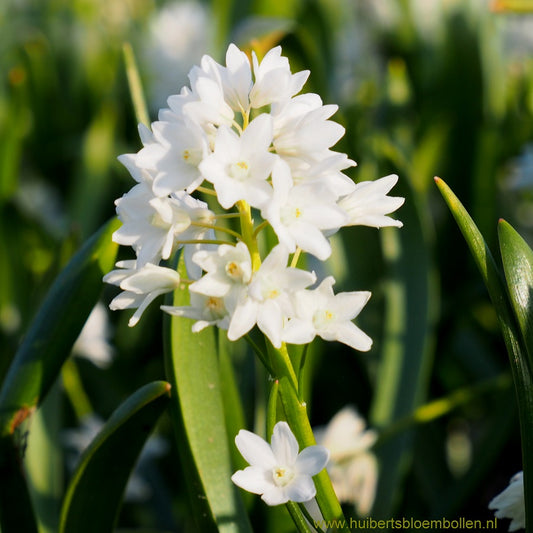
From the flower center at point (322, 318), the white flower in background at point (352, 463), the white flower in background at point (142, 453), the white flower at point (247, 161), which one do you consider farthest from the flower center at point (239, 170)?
the white flower in background at point (142, 453)

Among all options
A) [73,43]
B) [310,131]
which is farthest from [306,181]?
[73,43]

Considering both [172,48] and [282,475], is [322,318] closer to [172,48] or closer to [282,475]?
[282,475]

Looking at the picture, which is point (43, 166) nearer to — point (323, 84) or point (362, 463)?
point (323, 84)

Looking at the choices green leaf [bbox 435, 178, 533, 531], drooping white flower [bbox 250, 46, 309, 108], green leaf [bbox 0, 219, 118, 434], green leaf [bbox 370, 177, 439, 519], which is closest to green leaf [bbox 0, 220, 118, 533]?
green leaf [bbox 0, 219, 118, 434]

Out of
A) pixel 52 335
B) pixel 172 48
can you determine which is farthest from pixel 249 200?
pixel 172 48

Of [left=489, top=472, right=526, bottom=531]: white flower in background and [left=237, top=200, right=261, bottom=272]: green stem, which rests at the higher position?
[left=237, top=200, right=261, bottom=272]: green stem

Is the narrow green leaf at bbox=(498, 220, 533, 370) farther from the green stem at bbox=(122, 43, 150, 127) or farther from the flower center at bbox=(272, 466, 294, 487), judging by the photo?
the green stem at bbox=(122, 43, 150, 127)
